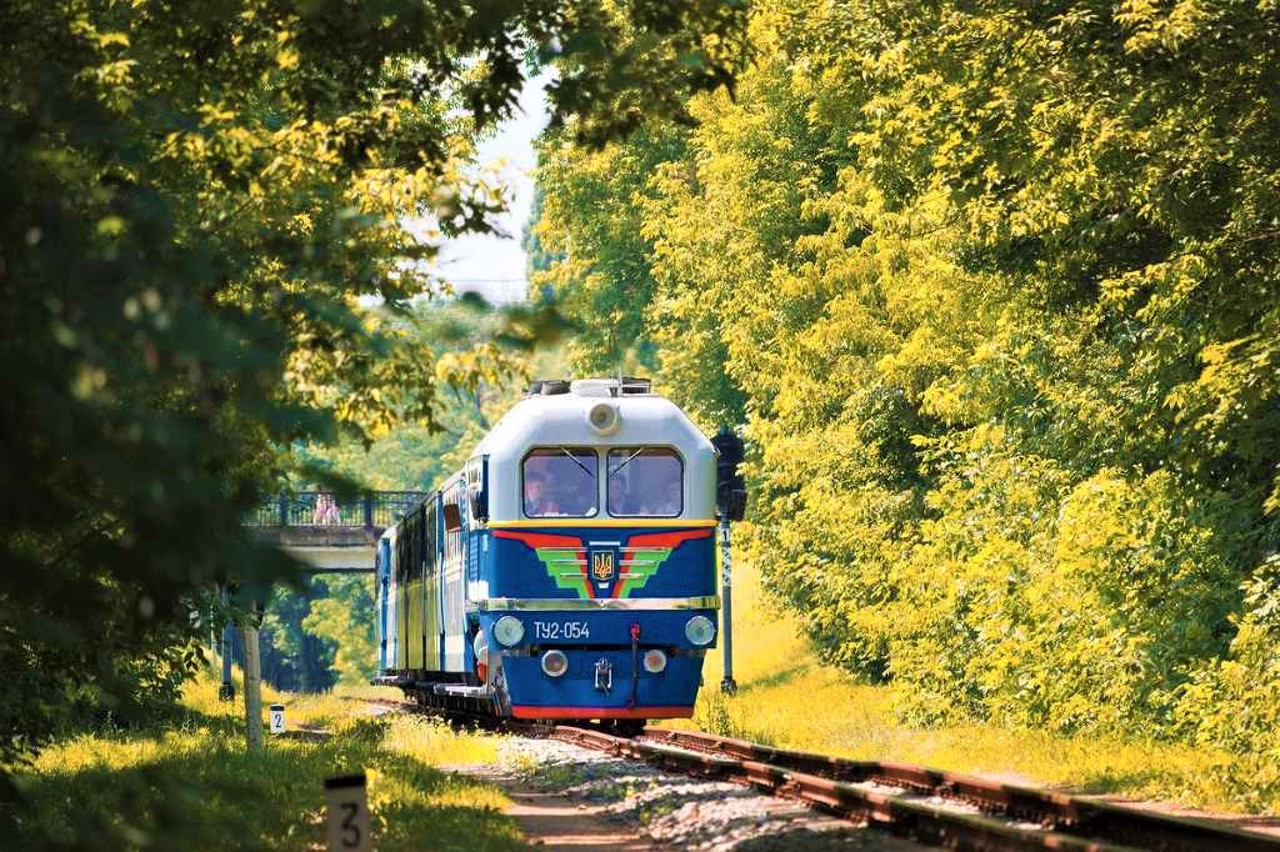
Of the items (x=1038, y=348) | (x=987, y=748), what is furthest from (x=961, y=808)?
(x=1038, y=348)

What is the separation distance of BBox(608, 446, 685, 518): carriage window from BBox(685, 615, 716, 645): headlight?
3.89 feet

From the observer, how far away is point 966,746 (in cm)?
2273

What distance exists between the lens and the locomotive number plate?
2230 cm

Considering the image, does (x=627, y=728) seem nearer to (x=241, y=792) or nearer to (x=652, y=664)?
(x=652, y=664)

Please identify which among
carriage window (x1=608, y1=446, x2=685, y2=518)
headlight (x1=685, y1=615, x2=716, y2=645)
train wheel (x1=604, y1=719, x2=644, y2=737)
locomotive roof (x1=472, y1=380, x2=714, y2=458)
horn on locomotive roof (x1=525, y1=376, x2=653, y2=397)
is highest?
horn on locomotive roof (x1=525, y1=376, x2=653, y2=397)

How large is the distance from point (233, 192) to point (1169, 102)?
9.00 meters

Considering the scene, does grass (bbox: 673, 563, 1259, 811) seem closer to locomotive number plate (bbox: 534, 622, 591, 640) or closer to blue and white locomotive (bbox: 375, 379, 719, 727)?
blue and white locomotive (bbox: 375, 379, 719, 727)

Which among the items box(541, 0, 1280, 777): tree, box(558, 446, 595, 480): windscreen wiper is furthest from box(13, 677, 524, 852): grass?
box(541, 0, 1280, 777): tree

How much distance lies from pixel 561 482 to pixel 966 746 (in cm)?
533

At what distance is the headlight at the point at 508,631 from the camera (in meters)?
22.2

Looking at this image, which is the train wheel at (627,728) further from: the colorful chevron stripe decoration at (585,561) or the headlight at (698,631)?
the colorful chevron stripe decoration at (585,561)

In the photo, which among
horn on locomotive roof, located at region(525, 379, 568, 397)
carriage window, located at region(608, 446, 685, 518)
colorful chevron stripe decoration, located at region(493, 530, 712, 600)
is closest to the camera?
colorful chevron stripe decoration, located at region(493, 530, 712, 600)

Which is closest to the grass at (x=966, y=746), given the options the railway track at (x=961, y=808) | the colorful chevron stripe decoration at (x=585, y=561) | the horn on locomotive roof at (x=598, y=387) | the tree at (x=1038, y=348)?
the tree at (x=1038, y=348)

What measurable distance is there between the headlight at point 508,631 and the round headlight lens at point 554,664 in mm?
375
